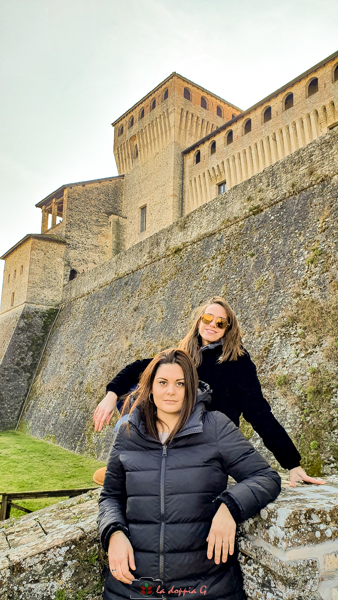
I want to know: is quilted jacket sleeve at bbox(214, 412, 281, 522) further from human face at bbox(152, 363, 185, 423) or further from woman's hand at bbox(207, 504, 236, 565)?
human face at bbox(152, 363, 185, 423)

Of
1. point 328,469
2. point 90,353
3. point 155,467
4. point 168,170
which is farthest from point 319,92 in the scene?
point 155,467

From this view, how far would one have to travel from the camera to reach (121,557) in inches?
67.5

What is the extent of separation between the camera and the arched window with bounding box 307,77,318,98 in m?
14.8

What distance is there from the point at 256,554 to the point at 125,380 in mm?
1348

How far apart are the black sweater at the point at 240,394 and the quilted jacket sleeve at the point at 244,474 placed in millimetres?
468

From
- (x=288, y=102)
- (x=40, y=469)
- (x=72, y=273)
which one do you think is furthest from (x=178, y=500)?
(x=72, y=273)

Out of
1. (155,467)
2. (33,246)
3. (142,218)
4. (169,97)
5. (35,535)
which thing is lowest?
(35,535)

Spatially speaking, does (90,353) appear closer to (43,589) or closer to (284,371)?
(284,371)

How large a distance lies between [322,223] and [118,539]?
6.07 metres

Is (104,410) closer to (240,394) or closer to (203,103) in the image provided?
(240,394)

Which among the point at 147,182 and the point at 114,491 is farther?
the point at 147,182

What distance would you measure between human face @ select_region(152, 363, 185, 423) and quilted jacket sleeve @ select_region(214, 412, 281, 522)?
225 millimetres

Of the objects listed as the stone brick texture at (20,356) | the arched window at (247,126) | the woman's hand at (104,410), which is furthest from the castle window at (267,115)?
the woman's hand at (104,410)

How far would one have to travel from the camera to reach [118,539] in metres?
1.77
